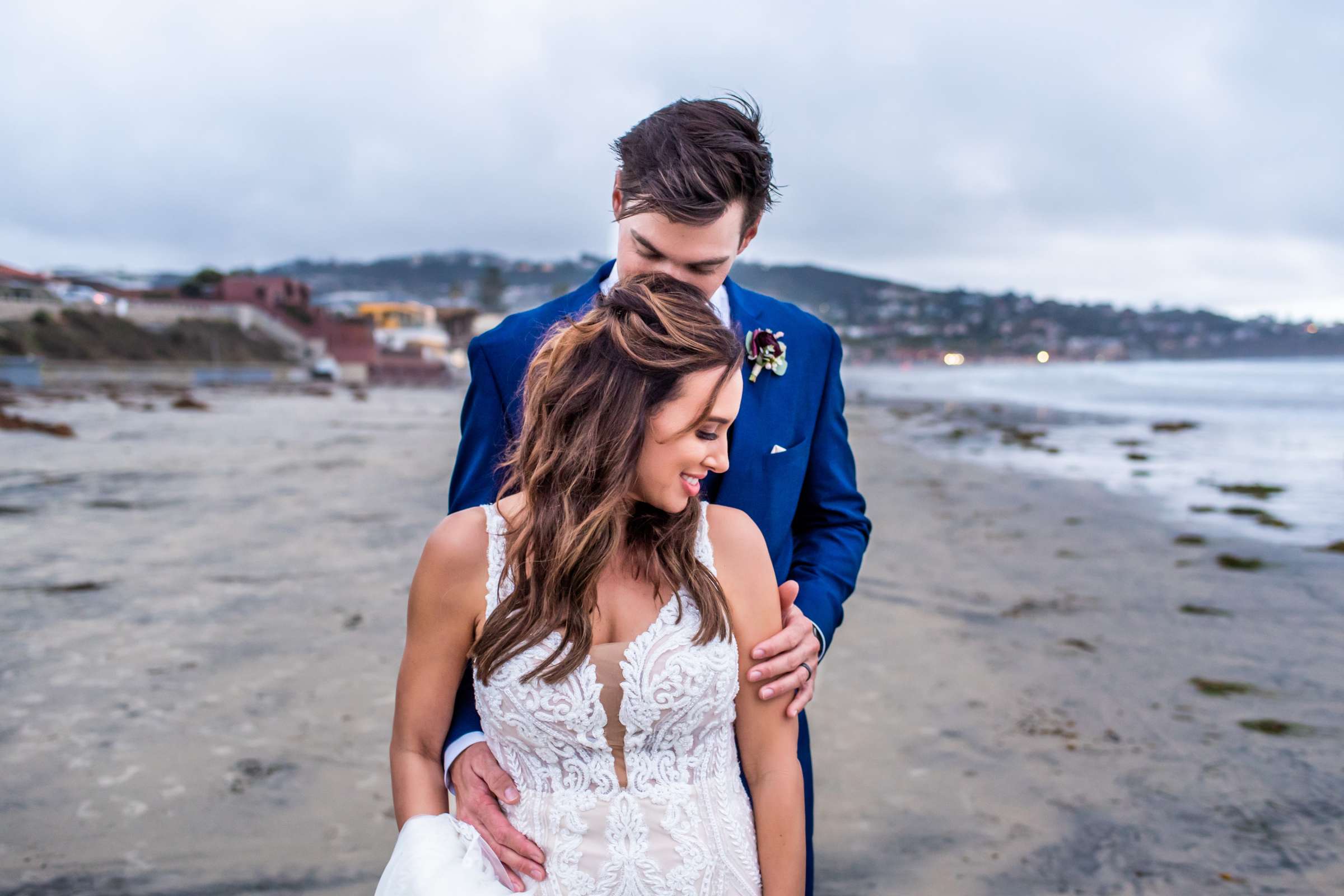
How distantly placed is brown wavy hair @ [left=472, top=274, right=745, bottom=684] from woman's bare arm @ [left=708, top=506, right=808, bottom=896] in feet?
0.23

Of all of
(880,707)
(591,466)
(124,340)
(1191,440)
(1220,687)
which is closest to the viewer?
(591,466)

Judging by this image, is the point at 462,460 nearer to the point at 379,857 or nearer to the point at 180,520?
the point at 379,857

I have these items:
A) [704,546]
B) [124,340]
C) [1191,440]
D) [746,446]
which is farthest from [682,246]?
[124,340]

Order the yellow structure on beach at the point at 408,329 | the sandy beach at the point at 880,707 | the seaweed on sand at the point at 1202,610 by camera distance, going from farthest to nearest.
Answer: the yellow structure on beach at the point at 408,329 → the seaweed on sand at the point at 1202,610 → the sandy beach at the point at 880,707

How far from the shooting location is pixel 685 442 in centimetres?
166

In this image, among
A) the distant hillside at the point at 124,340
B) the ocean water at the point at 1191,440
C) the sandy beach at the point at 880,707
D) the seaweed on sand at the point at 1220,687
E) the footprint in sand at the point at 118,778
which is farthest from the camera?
the distant hillside at the point at 124,340

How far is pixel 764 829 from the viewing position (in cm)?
→ 180

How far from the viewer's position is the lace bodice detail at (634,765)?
1661mm

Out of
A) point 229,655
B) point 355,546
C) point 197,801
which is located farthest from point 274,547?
point 197,801

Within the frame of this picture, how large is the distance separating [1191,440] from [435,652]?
2179cm

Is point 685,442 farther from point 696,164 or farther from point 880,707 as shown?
point 880,707

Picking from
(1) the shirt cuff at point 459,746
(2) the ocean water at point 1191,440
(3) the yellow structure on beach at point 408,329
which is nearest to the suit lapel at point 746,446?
(1) the shirt cuff at point 459,746

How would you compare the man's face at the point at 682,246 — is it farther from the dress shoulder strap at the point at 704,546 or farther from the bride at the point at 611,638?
the dress shoulder strap at the point at 704,546

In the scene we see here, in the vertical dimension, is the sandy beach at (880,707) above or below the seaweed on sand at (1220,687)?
below
